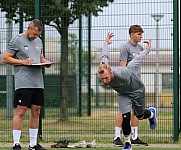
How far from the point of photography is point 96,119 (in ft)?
40.1

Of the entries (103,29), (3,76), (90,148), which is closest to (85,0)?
(103,29)

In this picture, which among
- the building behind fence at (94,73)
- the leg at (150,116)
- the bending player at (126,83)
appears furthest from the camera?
the building behind fence at (94,73)

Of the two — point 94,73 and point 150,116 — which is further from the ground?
point 94,73

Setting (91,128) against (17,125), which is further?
(91,128)

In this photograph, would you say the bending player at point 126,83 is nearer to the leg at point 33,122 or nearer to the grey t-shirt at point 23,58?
the grey t-shirt at point 23,58

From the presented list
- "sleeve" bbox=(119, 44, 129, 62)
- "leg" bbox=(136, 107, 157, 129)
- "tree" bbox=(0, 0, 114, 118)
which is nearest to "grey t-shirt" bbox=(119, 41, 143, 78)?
"sleeve" bbox=(119, 44, 129, 62)

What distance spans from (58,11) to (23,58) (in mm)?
2977

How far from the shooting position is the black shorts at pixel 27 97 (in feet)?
30.5

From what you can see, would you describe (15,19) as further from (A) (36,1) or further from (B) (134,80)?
(B) (134,80)

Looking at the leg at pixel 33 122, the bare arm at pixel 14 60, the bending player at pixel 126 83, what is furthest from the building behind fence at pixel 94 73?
the bare arm at pixel 14 60

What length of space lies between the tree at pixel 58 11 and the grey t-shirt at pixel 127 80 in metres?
3.09

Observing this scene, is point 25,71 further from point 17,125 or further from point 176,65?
point 176,65

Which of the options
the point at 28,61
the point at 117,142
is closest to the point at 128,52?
the point at 117,142

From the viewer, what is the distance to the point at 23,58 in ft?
30.8
